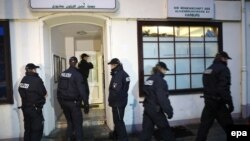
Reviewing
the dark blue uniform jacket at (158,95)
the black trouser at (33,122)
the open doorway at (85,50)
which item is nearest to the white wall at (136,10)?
the open doorway at (85,50)

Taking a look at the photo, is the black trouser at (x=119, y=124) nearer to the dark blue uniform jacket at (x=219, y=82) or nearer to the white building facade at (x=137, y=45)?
the white building facade at (x=137, y=45)

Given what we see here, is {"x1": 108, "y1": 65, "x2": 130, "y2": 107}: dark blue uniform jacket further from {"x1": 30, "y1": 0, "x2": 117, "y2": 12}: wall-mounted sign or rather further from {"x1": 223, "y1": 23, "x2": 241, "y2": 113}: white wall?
{"x1": 223, "y1": 23, "x2": 241, "y2": 113}: white wall

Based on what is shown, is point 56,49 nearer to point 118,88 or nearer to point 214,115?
point 118,88

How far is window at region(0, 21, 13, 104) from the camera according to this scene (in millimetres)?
Result: 7738

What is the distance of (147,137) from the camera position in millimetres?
6180

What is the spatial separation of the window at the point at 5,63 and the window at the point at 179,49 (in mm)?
3323

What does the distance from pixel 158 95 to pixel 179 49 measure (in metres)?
3.21

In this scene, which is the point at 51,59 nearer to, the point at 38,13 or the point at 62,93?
the point at 38,13

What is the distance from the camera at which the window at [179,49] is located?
8602 millimetres

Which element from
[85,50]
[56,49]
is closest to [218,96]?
[56,49]

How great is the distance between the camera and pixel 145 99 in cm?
634

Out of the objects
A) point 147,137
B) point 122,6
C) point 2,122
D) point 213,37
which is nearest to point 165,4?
A: point 122,6

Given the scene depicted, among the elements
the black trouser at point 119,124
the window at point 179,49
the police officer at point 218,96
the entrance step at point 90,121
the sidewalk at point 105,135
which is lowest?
the sidewalk at point 105,135

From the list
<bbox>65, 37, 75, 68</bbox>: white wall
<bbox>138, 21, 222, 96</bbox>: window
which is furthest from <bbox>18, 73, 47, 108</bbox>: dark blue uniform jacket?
<bbox>65, 37, 75, 68</bbox>: white wall
